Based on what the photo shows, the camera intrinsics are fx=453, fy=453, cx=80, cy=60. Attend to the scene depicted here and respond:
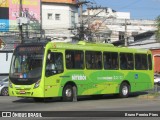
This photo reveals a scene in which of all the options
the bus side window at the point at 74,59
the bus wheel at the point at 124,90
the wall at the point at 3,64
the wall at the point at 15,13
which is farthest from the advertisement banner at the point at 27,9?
the bus side window at the point at 74,59

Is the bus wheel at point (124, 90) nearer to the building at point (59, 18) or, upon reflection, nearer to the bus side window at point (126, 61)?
the bus side window at point (126, 61)

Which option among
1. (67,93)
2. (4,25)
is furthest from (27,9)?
(67,93)

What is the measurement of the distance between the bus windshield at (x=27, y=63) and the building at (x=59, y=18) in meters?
33.3

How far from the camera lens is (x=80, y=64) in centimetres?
2278

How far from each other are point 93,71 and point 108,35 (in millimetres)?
57350

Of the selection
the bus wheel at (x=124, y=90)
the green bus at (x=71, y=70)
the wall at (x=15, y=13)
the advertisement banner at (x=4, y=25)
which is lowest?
the bus wheel at (x=124, y=90)

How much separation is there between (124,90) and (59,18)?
32.6 metres

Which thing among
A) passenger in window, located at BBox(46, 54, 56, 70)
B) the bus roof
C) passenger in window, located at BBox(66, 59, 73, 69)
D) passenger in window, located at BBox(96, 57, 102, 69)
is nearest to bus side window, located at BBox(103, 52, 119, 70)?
the bus roof

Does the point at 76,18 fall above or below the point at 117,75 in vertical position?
above

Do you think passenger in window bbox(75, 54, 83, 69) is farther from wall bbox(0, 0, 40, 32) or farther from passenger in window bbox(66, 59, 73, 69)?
wall bbox(0, 0, 40, 32)

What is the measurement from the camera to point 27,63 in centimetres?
2119

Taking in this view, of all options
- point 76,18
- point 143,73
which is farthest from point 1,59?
point 143,73

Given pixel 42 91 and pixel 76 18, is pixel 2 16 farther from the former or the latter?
pixel 42 91

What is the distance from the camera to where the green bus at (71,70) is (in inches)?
822
